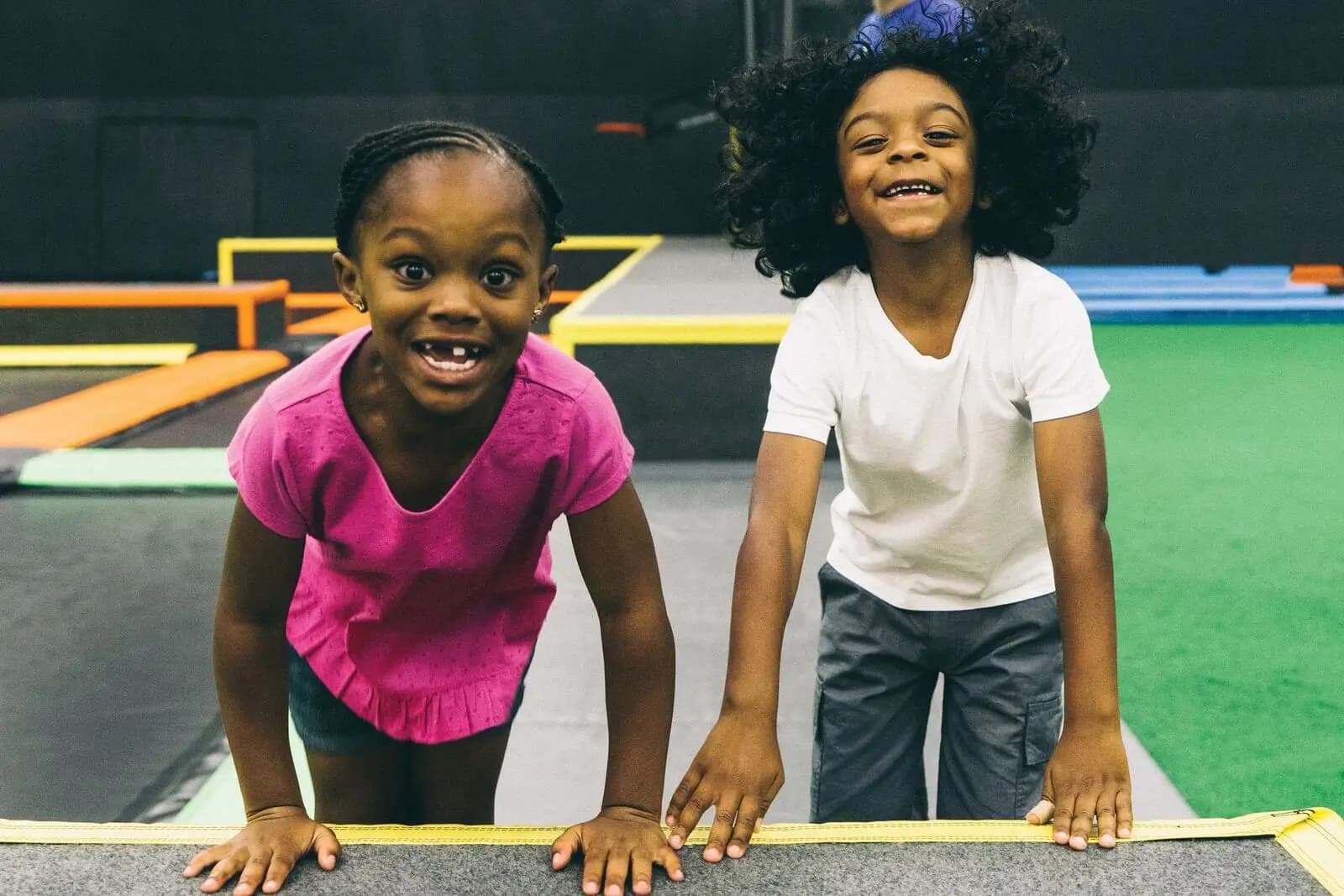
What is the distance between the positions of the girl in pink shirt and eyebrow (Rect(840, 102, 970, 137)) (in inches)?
15.3

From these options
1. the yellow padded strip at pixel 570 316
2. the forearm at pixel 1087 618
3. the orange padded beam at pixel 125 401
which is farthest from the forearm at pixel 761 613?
the orange padded beam at pixel 125 401

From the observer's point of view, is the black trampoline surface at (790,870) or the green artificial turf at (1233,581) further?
the green artificial turf at (1233,581)

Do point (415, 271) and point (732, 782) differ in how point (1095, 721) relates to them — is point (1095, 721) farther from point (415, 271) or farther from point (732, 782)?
point (415, 271)

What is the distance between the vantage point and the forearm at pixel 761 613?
1146mm

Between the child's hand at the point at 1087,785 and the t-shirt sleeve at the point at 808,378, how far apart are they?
39 centimetres

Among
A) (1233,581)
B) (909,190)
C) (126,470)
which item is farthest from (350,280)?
(126,470)

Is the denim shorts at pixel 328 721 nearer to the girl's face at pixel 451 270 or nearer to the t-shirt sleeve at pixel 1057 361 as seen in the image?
the girl's face at pixel 451 270

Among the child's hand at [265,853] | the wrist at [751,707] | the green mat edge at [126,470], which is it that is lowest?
the green mat edge at [126,470]

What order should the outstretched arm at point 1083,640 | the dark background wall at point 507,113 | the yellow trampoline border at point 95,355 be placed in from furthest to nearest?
1. the dark background wall at point 507,113
2. the yellow trampoline border at point 95,355
3. the outstretched arm at point 1083,640

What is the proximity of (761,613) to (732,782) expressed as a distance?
16 centimetres

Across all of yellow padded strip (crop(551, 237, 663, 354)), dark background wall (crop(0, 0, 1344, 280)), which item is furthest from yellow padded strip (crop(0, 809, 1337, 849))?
dark background wall (crop(0, 0, 1344, 280))

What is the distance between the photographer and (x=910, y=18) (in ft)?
6.89

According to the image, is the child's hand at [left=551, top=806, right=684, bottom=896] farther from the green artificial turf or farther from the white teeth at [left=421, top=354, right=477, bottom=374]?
the green artificial turf

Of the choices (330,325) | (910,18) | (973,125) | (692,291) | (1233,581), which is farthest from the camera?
(330,325)
